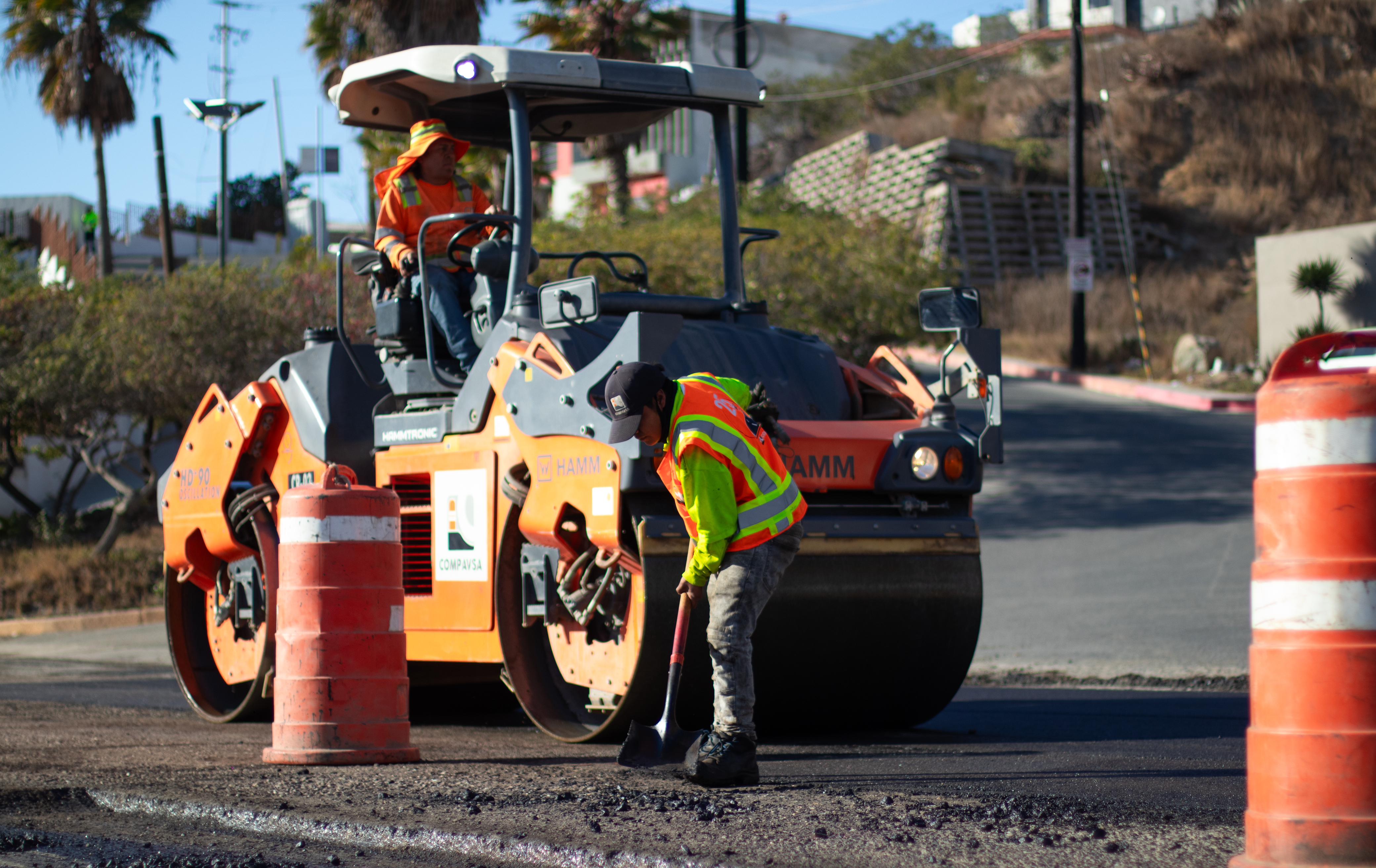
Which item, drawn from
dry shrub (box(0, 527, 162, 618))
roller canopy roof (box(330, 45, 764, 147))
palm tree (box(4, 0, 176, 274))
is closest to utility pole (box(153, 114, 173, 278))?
palm tree (box(4, 0, 176, 274))

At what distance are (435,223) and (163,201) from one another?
2815 centimetres

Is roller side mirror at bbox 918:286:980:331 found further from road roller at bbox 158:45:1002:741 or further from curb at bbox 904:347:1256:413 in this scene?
curb at bbox 904:347:1256:413

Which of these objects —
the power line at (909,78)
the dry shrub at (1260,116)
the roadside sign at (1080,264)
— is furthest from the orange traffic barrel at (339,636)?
the power line at (909,78)

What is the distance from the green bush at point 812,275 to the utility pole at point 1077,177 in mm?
5743

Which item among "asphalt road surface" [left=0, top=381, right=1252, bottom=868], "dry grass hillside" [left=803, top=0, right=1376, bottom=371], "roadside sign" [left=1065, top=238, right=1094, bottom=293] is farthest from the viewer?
"dry grass hillside" [left=803, top=0, right=1376, bottom=371]

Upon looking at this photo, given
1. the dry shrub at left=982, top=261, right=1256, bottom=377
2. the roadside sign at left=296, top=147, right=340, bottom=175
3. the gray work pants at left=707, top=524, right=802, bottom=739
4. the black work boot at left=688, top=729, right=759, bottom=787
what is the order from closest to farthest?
the black work boot at left=688, top=729, right=759, bottom=787
the gray work pants at left=707, top=524, right=802, bottom=739
the dry shrub at left=982, top=261, right=1256, bottom=377
the roadside sign at left=296, top=147, right=340, bottom=175

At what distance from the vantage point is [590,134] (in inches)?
364

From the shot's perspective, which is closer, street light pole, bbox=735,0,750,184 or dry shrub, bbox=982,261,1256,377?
street light pole, bbox=735,0,750,184

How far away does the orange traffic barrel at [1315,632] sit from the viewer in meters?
3.66

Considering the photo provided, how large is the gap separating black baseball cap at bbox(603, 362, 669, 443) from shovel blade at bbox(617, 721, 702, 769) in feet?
3.88

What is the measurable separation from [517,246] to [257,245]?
45.5 m

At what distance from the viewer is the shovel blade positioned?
6.31 m

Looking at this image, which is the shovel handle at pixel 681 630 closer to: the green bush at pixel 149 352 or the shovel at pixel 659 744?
the shovel at pixel 659 744

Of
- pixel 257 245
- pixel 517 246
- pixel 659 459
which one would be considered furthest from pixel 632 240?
pixel 257 245
